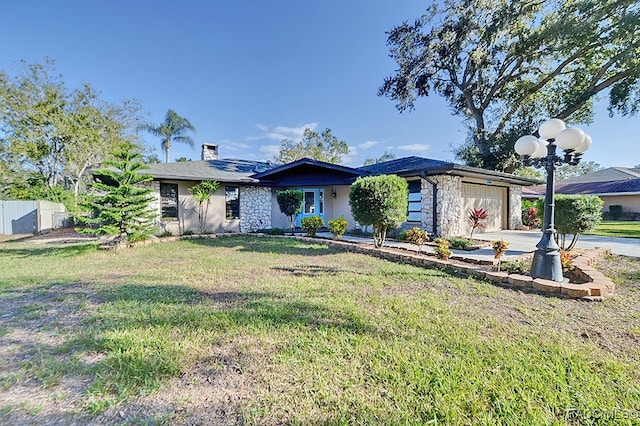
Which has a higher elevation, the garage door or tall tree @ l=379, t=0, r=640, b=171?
tall tree @ l=379, t=0, r=640, b=171

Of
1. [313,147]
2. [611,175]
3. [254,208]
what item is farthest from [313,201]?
[611,175]

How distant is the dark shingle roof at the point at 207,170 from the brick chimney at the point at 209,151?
2061 millimetres

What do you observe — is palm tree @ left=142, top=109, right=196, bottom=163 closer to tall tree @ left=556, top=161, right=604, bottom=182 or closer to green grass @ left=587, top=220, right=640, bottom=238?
green grass @ left=587, top=220, right=640, bottom=238

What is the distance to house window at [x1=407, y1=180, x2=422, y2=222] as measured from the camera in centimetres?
1045

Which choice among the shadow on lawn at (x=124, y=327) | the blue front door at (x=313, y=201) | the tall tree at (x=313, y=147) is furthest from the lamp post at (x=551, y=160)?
the tall tree at (x=313, y=147)

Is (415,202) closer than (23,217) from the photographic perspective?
Yes

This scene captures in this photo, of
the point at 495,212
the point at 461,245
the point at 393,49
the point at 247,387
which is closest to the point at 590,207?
the point at 461,245

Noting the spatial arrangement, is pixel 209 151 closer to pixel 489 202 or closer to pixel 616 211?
pixel 489 202

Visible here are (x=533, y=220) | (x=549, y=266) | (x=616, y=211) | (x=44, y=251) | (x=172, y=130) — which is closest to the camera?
(x=549, y=266)

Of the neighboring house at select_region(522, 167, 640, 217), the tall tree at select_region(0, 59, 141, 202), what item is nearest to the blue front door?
the tall tree at select_region(0, 59, 141, 202)

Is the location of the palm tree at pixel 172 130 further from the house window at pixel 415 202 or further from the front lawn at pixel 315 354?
the front lawn at pixel 315 354

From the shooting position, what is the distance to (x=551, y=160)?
15.9 feet

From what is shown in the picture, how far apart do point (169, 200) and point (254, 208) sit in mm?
3736

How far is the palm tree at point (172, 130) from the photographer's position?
26.3 metres
